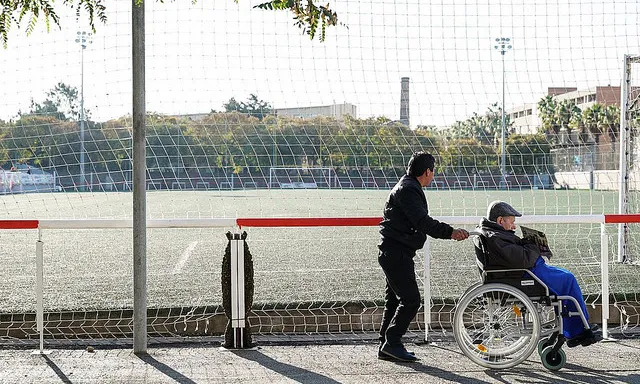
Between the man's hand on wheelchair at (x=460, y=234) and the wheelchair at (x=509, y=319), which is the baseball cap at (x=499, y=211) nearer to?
the wheelchair at (x=509, y=319)

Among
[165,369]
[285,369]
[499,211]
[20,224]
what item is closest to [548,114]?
[499,211]

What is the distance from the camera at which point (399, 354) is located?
283 inches

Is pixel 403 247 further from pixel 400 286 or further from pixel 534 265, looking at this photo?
pixel 534 265

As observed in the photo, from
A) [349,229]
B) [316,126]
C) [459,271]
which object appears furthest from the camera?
[349,229]

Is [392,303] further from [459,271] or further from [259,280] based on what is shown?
[459,271]

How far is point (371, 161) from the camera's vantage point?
32.2ft

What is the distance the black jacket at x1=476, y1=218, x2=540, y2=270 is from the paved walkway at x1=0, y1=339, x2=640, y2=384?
768mm

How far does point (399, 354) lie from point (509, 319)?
85 cm

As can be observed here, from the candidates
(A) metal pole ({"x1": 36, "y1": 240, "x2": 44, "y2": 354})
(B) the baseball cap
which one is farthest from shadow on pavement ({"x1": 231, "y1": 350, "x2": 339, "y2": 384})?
(B) the baseball cap

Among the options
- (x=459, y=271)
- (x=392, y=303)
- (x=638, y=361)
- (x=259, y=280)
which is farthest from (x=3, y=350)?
(x=459, y=271)

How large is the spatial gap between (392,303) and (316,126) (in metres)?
2.48

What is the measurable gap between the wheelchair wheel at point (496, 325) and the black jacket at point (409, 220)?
1.73 feet

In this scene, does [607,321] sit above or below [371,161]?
below

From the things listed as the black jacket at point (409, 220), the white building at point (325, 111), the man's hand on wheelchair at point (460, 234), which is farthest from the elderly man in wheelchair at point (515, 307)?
the white building at point (325, 111)
